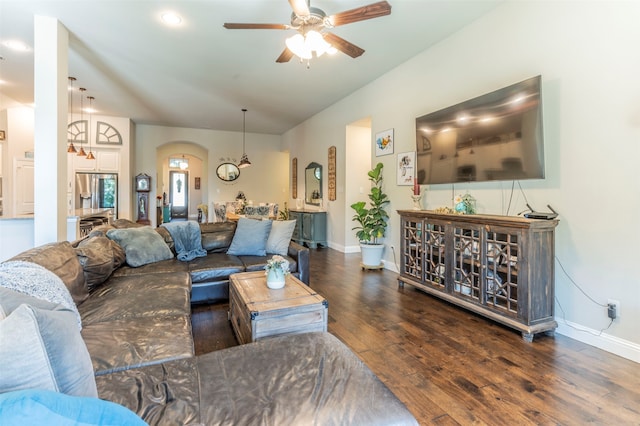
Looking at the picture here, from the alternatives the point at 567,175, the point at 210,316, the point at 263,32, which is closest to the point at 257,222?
the point at 210,316

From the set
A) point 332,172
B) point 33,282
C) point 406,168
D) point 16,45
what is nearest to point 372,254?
point 406,168

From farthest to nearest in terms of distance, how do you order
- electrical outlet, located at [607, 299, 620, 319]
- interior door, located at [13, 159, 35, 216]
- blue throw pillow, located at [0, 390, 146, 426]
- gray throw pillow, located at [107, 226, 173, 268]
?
interior door, located at [13, 159, 35, 216], gray throw pillow, located at [107, 226, 173, 268], electrical outlet, located at [607, 299, 620, 319], blue throw pillow, located at [0, 390, 146, 426]

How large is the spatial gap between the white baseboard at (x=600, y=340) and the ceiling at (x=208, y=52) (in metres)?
3.01

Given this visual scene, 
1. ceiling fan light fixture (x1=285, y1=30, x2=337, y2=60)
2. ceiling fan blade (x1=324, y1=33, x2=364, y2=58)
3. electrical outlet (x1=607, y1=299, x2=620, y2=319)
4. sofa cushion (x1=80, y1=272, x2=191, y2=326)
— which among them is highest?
ceiling fan blade (x1=324, y1=33, x2=364, y2=58)

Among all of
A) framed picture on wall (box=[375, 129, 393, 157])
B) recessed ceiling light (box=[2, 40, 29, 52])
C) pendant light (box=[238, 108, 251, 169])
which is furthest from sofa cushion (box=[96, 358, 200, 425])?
pendant light (box=[238, 108, 251, 169])

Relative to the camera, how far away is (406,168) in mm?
4410

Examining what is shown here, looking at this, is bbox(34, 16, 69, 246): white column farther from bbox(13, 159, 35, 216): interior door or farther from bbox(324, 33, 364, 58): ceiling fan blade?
bbox(13, 159, 35, 216): interior door

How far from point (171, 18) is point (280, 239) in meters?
2.60

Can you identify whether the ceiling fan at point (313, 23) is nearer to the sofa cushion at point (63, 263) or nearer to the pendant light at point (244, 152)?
the sofa cushion at point (63, 263)

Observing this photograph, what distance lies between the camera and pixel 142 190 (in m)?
8.24

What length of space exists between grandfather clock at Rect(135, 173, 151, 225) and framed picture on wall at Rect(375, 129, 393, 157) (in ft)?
20.6

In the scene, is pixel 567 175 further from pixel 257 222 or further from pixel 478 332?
pixel 257 222

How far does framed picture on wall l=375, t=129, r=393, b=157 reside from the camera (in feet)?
15.5

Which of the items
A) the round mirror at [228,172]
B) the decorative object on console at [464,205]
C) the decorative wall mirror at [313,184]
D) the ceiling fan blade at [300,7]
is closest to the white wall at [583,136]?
the decorative object on console at [464,205]
